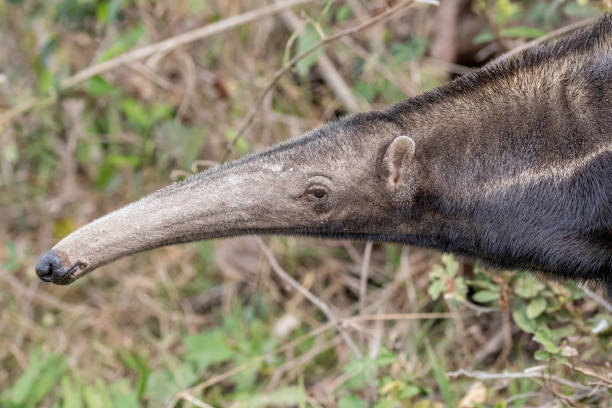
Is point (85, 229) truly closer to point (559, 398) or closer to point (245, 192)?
point (245, 192)

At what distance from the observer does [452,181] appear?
2.85 m

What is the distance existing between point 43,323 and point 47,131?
4.81 feet

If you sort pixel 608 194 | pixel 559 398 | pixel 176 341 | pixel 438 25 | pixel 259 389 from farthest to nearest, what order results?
1. pixel 438 25
2. pixel 176 341
3. pixel 259 389
4. pixel 559 398
5. pixel 608 194

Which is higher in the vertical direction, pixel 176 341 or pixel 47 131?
pixel 47 131

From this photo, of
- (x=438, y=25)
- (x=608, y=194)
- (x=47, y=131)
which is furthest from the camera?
(x=47, y=131)

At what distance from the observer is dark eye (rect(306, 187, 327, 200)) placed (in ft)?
9.36

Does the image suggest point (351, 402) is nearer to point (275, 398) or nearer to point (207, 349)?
point (275, 398)

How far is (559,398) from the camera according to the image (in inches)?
121

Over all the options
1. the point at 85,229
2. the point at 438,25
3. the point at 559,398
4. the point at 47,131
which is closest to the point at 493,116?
the point at 559,398

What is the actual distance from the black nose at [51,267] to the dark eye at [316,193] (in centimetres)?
86

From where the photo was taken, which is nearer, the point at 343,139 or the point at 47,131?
the point at 343,139

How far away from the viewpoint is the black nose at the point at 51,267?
270 centimetres

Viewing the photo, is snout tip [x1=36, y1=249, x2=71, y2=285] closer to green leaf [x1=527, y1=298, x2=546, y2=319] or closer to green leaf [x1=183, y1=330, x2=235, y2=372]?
green leaf [x1=183, y1=330, x2=235, y2=372]

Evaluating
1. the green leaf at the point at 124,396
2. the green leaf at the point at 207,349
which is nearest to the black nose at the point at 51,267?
the green leaf at the point at 124,396
